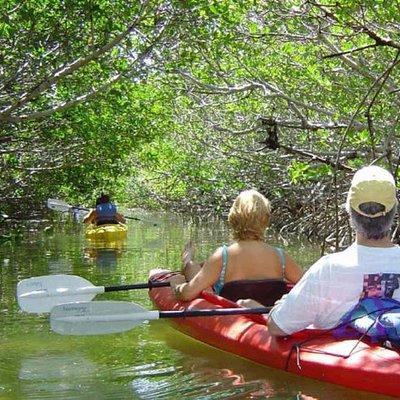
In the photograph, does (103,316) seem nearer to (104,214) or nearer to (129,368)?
(129,368)

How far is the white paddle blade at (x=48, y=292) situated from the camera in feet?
19.0

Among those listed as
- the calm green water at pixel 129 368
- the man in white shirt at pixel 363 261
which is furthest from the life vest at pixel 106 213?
the man in white shirt at pixel 363 261

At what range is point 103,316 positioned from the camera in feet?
15.4

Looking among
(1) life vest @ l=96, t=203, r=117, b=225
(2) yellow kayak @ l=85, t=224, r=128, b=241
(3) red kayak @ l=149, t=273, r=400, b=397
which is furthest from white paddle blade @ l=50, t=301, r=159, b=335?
(1) life vest @ l=96, t=203, r=117, b=225

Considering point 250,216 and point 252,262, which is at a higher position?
point 250,216

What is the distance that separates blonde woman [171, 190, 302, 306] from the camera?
495 cm

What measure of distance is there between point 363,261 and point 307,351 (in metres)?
0.61

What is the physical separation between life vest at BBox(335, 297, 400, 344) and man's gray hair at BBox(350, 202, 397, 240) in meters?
0.30

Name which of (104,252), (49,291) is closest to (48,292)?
(49,291)

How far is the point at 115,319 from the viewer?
15.3 ft

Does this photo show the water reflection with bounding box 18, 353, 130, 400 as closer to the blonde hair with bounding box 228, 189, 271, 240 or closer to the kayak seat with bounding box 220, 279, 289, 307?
the kayak seat with bounding box 220, 279, 289, 307

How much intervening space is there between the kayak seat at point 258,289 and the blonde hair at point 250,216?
0.28 meters

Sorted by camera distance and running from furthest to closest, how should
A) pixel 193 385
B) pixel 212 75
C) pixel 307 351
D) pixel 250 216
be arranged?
1. pixel 212 75
2. pixel 250 216
3. pixel 193 385
4. pixel 307 351

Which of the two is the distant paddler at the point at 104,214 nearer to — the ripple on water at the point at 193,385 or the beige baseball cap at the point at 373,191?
the ripple on water at the point at 193,385
